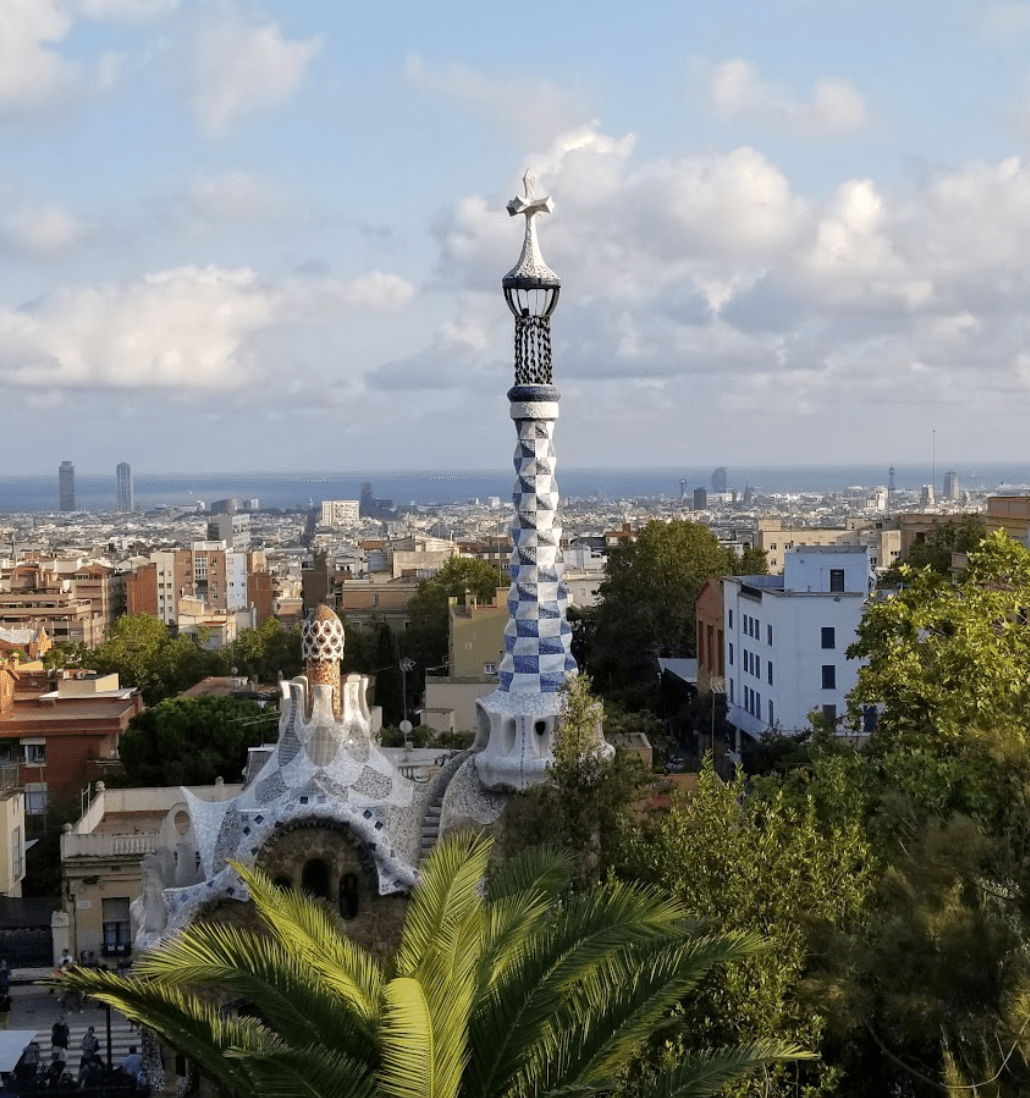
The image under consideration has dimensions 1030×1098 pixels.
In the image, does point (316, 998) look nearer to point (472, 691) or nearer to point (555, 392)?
point (555, 392)

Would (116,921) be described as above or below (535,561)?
below

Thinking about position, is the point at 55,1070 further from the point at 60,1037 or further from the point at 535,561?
the point at 535,561

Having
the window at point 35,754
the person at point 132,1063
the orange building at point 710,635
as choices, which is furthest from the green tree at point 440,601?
the person at point 132,1063

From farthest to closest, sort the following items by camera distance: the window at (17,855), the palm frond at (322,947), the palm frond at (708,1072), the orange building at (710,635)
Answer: the orange building at (710,635) → the window at (17,855) → the palm frond at (322,947) → the palm frond at (708,1072)

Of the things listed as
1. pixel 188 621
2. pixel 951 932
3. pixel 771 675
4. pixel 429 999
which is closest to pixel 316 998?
pixel 429 999

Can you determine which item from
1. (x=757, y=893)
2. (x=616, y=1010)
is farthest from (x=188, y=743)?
(x=616, y=1010)

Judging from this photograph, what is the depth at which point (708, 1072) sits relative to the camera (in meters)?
8.41

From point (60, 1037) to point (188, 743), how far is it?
41.7 feet

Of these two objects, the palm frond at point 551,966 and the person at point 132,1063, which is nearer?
the palm frond at point 551,966

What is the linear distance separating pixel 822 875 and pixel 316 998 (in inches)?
153

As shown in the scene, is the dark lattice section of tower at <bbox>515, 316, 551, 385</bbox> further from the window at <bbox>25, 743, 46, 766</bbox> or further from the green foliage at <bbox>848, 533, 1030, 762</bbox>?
the window at <bbox>25, 743, 46, 766</bbox>

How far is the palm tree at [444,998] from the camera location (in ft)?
26.1

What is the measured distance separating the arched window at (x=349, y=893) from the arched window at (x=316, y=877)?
0.39 ft

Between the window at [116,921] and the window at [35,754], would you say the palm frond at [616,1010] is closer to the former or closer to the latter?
the window at [116,921]
